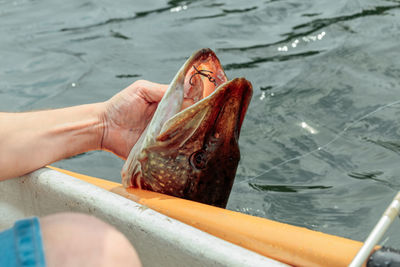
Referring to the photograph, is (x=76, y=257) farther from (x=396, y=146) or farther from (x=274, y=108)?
(x=274, y=108)

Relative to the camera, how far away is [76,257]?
1.21 meters

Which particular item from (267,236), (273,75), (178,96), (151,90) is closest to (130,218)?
(267,236)

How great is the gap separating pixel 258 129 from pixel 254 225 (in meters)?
2.45

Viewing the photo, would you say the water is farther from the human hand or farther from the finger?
the finger

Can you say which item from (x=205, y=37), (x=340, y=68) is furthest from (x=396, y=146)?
(x=205, y=37)

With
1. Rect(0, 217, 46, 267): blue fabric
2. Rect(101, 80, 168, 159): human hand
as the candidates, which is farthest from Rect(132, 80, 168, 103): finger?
Rect(0, 217, 46, 267): blue fabric

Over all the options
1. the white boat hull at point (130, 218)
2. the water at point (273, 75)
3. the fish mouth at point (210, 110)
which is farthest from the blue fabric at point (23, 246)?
the water at point (273, 75)

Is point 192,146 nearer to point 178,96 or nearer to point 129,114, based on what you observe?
point 178,96

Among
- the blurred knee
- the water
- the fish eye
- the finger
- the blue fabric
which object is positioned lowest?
the water

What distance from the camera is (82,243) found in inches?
49.0

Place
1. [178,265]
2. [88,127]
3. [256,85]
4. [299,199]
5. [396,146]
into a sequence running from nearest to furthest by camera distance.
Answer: [178,265] < [88,127] < [299,199] < [396,146] < [256,85]

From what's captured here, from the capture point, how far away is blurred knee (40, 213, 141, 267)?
3.92 ft

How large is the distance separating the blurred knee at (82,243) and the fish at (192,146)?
1001 mm

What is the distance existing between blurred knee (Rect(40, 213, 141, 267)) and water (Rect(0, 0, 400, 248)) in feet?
5.99
